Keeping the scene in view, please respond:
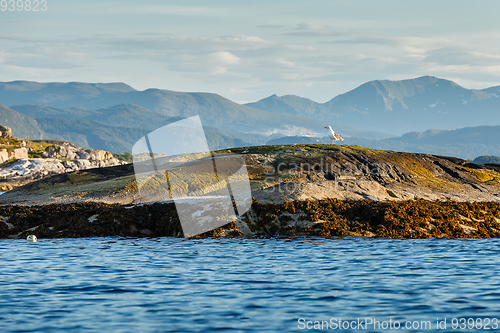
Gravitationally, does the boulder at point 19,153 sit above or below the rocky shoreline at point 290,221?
A: above

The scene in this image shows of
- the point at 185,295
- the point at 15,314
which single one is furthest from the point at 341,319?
the point at 15,314

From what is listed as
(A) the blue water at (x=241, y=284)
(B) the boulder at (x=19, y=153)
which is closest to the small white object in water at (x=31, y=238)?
(A) the blue water at (x=241, y=284)

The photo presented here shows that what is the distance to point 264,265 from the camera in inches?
639

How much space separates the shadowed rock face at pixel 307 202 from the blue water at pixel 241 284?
2.62 m

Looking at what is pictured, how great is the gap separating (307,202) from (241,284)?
38.8 feet

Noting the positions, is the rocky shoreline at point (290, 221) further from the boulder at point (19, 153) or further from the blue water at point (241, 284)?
the boulder at point (19, 153)

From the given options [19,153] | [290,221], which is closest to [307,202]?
[290,221]

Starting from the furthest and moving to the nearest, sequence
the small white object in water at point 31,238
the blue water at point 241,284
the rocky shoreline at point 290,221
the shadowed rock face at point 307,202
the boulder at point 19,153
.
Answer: the boulder at point 19,153
the shadowed rock face at point 307,202
the rocky shoreline at point 290,221
the small white object in water at point 31,238
the blue water at point 241,284

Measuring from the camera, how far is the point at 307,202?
81.5 feet

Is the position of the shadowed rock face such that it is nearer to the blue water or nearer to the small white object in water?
the small white object in water

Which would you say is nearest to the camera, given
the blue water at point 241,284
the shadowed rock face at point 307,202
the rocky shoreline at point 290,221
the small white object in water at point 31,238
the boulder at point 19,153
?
the blue water at point 241,284

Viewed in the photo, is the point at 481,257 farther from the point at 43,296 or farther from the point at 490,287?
the point at 43,296

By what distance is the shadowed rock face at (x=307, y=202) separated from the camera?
2358 centimetres

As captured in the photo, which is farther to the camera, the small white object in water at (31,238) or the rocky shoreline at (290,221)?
the rocky shoreline at (290,221)
